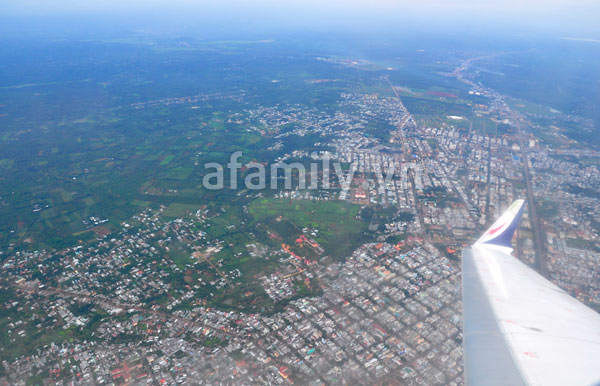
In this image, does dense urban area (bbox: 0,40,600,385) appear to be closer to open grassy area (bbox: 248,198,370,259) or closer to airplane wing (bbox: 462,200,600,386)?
open grassy area (bbox: 248,198,370,259)

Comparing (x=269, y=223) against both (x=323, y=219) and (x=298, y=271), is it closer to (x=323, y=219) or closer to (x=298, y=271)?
(x=323, y=219)

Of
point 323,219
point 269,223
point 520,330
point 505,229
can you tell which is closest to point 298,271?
point 269,223

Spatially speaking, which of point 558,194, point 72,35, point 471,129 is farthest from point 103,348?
point 72,35

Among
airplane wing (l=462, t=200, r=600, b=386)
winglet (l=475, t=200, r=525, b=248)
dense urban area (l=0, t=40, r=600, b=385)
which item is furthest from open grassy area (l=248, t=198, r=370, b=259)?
airplane wing (l=462, t=200, r=600, b=386)

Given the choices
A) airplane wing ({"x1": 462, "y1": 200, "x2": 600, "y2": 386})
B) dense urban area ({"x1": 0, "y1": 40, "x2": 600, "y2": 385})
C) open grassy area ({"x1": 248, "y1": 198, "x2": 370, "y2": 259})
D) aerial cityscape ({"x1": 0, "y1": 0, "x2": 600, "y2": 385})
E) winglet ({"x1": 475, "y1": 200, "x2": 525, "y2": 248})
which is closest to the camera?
airplane wing ({"x1": 462, "y1": 200, "x2": 600, "y2": 386})

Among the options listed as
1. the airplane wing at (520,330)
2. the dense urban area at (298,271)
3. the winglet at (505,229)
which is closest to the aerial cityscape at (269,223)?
the dense urban area at (298,271)
